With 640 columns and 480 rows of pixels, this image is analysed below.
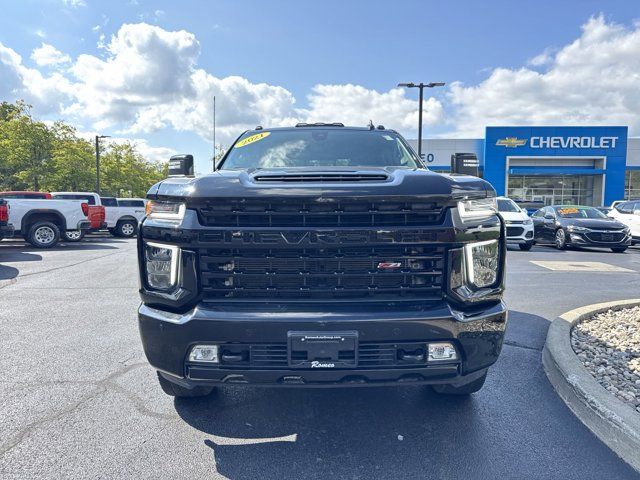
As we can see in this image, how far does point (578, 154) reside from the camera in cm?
3431

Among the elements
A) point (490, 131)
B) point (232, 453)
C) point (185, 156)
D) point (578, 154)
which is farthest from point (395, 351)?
point (578, 154)

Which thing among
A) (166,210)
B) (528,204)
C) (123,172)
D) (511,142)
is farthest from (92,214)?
(511,142)

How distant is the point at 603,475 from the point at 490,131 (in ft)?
117

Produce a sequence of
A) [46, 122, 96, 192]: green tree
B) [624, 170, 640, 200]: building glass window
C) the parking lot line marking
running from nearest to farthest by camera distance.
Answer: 1. the parking lot line marking
2. [46, 122, 96, 192]: green tree
3. [624, 170, 640, 200]: building glass window

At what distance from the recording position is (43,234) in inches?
529

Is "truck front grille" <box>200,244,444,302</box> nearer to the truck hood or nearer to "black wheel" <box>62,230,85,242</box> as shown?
the truck hood

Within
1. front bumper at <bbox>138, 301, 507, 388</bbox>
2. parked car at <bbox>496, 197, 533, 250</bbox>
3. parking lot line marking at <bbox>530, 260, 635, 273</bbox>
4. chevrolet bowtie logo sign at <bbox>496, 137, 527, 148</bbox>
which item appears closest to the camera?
front bumper at <bbox>138, 301, 507, 388</bbox>

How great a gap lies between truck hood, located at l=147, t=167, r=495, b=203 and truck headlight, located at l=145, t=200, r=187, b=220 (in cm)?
4

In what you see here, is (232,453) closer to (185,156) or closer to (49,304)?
(185,156)

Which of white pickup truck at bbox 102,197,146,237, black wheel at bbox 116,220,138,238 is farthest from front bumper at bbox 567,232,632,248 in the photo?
black wheel at bbox 116,220,138,238

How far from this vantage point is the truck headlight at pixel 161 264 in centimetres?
237

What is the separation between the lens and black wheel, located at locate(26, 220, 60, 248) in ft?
43.5

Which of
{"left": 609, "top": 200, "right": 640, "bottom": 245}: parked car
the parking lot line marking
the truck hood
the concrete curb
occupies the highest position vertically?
the truck hood

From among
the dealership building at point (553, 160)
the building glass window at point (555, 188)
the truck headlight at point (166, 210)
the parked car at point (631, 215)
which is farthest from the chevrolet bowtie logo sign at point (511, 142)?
the truck headlight at point (166, 210)
